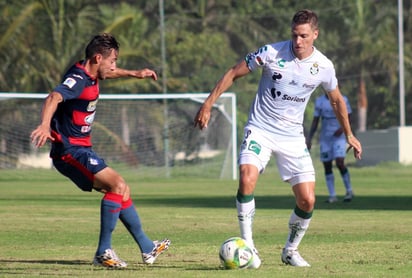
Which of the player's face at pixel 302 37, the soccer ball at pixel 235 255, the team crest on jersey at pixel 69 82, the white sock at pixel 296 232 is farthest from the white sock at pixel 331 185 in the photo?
the team crest on jersey at pixel 69 82

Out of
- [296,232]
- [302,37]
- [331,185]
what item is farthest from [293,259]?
[331,185]

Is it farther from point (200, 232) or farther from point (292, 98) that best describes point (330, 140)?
point (292, 98)

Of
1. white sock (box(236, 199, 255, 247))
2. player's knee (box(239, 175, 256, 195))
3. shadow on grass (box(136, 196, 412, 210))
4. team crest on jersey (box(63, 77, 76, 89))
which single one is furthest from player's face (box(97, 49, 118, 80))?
shadow on grass (box(136, 196, 412, 210))

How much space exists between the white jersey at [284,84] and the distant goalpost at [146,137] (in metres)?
23.0

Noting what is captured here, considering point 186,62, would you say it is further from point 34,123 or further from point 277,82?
point 277,82

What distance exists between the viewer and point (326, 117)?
68.0 feet

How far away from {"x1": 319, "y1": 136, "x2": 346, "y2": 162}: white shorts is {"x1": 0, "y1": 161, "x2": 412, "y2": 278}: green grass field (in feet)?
2.98

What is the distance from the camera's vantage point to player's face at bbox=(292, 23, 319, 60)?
9.88 m

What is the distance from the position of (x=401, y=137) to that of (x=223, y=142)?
8790mm

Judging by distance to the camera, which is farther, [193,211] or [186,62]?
[186,62]

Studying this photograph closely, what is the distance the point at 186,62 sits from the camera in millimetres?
52312

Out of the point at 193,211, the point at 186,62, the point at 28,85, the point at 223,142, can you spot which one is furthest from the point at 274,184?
the point at 186,62

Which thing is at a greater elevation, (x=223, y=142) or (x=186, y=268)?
(x=186, y=268)

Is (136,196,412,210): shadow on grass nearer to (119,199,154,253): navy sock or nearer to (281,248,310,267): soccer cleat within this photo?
(281,248,310,267): soccer cleat
